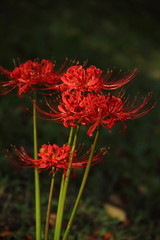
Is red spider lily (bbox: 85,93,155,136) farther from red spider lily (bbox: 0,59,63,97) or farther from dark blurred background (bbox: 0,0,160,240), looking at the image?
dark blurred background (bbox: 0,0,160,240)

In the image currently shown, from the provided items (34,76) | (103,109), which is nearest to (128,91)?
(34,76)

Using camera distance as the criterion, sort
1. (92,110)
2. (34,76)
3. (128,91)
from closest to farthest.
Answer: (92,110) → (34,76) → (128,91)

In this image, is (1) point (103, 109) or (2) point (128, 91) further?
(2) point (128, 91)

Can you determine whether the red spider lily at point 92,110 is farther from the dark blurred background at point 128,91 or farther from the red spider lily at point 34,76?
the dark blurred background at point 128,91

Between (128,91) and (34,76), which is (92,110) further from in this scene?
(128,91)

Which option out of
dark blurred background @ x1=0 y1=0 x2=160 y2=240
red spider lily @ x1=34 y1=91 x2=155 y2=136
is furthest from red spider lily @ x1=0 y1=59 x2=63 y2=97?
dark blurred background @ x1=0 y1=0 x2=160 y2=240

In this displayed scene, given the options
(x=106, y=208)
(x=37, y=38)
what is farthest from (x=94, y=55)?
(x=106, y=208)

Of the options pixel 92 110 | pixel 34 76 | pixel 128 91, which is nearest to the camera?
pixel 92 110

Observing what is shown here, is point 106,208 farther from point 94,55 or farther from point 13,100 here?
point 94,55

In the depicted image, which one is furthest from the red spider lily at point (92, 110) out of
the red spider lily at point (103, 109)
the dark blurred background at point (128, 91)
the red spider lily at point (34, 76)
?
the dark blurred background at point (128, 91)
